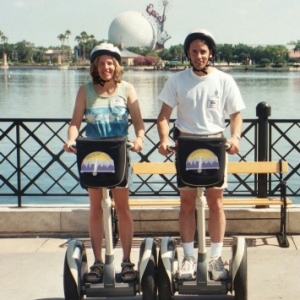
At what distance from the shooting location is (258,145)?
7312mm

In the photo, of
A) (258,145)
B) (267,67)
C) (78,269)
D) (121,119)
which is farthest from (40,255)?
(267,67)

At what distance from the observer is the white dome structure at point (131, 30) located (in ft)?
528

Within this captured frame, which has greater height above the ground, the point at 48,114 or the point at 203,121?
the point at 203,121

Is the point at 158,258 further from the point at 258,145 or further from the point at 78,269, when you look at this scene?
the point at 258,145

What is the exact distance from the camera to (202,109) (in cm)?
471

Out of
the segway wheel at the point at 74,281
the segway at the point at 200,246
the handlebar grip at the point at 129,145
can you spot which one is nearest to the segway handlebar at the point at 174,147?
the segway at the point at 200,246

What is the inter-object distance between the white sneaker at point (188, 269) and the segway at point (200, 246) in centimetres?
3

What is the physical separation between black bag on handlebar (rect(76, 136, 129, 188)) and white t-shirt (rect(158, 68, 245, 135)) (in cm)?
52

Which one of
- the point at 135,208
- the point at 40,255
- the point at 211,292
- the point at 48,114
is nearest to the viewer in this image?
the point at 211,292

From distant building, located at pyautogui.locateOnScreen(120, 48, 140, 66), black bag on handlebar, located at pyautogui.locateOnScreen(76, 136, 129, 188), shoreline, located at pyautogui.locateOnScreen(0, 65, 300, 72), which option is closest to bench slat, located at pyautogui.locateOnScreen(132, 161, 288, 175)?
black bag on handlebar, located at pyautogui.locateOnScreen(76, 136, 129, 188)

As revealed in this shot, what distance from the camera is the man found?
4703 mm

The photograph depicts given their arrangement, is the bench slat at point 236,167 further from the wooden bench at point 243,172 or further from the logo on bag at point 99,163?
the logo on bag at point 99,163

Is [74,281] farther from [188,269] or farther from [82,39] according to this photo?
[82,39]

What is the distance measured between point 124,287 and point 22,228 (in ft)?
8.77
